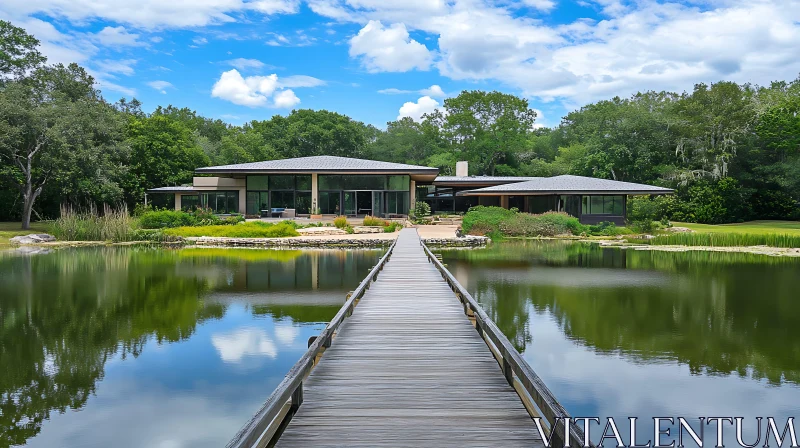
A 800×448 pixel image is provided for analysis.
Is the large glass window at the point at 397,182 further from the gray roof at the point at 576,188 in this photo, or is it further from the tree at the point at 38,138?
the tree at the point at 38,138

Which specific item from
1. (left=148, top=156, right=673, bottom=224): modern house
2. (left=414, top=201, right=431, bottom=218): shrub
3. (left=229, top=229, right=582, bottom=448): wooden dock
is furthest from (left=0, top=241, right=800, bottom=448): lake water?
(left=414, top=201, right=431, bottom=218): shrub

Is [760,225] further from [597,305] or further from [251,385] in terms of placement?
[251,385]

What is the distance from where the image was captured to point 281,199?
112 feet

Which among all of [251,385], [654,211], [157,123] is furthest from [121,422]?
[157,123]

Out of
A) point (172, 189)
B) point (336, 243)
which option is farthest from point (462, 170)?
point (336, 243)

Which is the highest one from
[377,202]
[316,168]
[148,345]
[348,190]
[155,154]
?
[155,154]

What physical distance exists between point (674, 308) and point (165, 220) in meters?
25.3

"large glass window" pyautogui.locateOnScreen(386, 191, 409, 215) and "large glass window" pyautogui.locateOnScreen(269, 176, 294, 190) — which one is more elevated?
"large glass window" pyautogui.locateOnScreen(269, 176, 294, 190)

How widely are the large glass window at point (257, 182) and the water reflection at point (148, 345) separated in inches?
676

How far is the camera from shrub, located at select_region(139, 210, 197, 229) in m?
28.7

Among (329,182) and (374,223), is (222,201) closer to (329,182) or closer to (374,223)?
(329,182)

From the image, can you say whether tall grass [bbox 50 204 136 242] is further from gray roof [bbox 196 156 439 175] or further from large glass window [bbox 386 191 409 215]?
large glass window [bbox 386 191 409 215]

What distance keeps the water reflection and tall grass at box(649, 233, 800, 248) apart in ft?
55.3

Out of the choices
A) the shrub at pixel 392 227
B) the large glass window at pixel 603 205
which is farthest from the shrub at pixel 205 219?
the large glass window at pixel 603 205
